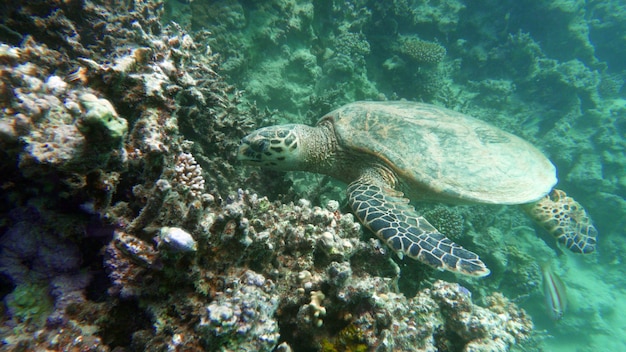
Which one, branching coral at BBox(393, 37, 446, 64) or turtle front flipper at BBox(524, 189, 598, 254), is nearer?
turtle front flipper at BBox(524, 189, 598, 254)

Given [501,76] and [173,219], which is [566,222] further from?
[501,76]

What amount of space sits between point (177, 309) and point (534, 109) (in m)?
14.7

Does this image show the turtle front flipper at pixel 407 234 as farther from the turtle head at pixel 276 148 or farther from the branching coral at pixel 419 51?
the branching coral at pixel 419 51

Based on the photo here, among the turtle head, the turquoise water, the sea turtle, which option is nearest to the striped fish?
the turquoise water

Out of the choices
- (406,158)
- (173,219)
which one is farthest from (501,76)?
→ (173,219)

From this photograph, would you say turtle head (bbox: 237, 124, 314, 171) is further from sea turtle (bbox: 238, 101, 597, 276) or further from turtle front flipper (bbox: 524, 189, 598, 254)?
turtle front flipper (bbox: 524, 189, 598, 254)

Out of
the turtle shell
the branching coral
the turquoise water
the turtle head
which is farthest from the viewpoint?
the branching coral

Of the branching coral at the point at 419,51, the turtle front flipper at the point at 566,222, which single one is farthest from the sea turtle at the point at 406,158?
the branching coral at the point at 419,51

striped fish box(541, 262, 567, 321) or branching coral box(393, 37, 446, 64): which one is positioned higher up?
branching coral box(393, 37, 446, 64)

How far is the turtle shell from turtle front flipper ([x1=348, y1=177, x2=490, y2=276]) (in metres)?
0.59

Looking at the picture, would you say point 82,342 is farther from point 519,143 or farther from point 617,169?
point 617,169

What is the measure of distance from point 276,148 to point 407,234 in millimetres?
2016

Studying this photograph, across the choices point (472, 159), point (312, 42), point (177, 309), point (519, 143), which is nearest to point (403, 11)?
point (312, 42)

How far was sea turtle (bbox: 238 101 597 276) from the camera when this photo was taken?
3643 millimetres
